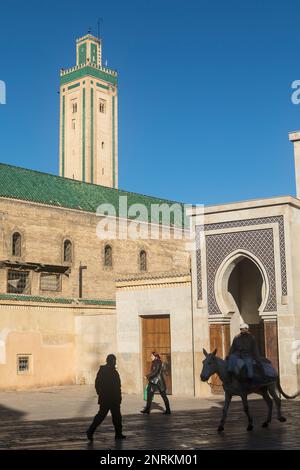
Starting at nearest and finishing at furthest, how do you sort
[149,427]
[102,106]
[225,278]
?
[149,427]
[225,278]
[102,106]

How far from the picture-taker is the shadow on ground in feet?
27.6

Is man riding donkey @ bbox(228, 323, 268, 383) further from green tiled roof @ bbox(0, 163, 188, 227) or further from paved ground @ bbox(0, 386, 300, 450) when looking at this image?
green tiled roof @ bbox(0, 163, 188, 227)

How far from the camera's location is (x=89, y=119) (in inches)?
2008

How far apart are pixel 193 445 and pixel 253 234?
30.2 ft

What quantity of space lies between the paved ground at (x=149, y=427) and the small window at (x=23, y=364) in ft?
16.1

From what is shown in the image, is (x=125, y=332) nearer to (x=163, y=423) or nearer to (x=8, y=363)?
(x=8, y=363)

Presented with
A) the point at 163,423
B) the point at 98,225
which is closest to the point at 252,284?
the point at 163,423

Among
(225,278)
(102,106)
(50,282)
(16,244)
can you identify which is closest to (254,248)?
(225,278)

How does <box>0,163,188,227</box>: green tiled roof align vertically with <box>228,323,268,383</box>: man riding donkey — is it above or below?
above

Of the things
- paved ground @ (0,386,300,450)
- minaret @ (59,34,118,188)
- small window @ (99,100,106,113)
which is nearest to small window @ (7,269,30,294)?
paved ground @ (0,386,300,450)

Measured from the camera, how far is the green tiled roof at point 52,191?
99.0 ft

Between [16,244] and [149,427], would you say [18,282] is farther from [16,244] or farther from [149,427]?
[149,427]

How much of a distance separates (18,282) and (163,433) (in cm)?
2033

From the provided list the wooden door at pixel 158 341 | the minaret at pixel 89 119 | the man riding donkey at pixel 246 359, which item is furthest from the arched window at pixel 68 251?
the man riding donkey at pixel 246 359
